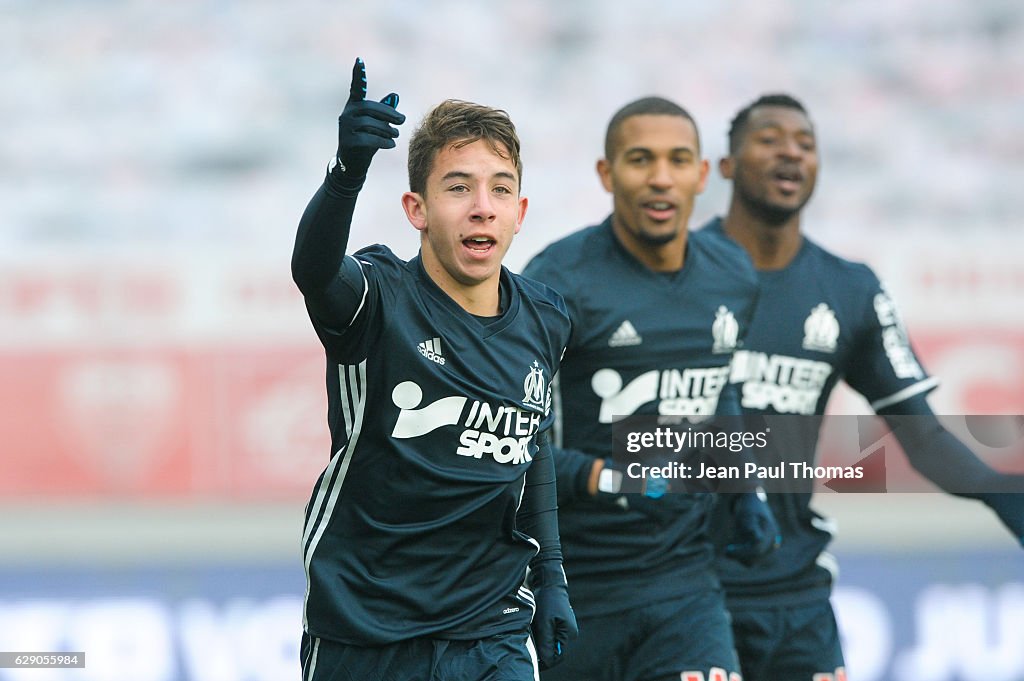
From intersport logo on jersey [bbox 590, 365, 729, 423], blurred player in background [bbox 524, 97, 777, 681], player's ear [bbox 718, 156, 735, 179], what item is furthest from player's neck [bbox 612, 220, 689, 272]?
player's ear [bbox 718, 156, 735, 179]

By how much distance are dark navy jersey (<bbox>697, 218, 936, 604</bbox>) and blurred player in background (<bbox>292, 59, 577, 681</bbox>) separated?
1.68 metres

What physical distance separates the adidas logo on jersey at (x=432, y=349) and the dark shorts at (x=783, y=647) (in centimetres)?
210

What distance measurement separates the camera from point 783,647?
4.83 m

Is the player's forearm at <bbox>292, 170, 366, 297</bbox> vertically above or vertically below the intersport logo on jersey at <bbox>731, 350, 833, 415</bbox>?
above

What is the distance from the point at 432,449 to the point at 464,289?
1.28ft

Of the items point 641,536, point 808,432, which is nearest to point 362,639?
point 641,536

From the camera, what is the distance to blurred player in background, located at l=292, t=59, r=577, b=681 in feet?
10.3

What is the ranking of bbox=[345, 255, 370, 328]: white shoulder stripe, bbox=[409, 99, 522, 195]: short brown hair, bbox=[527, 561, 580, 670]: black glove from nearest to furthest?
Answer: bbox=[345, 255, 370, 328]: white shoulder stripe < bbox=[409, 99, 522, 195]: short brown hair < bbox=[527, 561, 580, 670]: black glove

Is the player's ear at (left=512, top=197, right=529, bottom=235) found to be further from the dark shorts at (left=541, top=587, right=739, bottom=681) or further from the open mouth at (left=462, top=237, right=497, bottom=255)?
the dark shorts at (left=541, top=587, right=739, bottom=681)

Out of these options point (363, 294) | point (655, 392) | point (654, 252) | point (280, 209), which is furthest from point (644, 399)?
point (280, 209)

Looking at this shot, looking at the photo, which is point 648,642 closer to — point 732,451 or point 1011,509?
point 732,451

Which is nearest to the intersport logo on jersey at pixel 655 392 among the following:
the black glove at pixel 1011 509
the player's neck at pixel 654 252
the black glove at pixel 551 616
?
the player's neck at pixel 654 252

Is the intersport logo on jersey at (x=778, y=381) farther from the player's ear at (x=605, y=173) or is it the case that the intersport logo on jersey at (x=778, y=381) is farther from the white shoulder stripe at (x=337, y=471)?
the white shoulder stripe at (x=337, y=471)

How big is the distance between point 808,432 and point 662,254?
87 cm
